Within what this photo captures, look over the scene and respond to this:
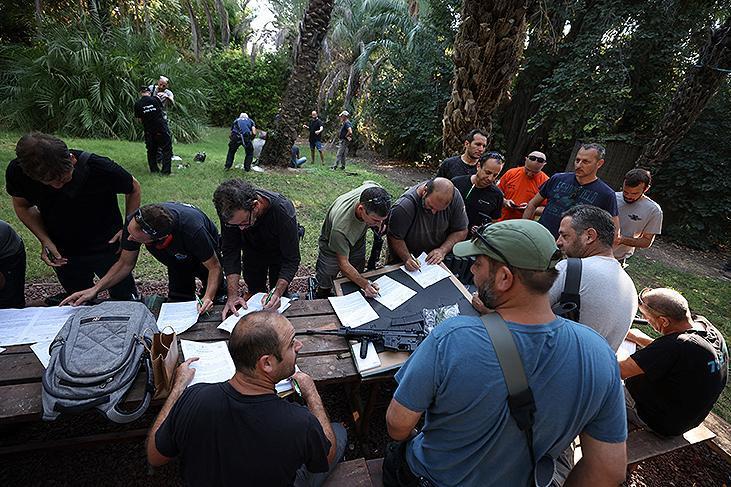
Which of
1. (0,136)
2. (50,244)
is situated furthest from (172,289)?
(0,136)

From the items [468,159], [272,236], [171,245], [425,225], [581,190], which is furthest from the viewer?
[468,159]

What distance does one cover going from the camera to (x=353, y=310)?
8.77 ft

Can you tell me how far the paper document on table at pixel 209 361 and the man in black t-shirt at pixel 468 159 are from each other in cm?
310

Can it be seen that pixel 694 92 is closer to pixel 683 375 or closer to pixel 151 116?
pixel 683 375

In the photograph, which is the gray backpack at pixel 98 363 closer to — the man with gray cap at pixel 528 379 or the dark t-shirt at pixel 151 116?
the man with gray cap at pixel 528 379

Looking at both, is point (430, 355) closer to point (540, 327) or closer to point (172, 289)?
point (540, 327)

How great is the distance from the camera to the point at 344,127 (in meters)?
11.4

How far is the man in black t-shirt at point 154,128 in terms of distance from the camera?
709 cm

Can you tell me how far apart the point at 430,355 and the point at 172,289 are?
107 inches

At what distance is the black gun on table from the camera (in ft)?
7.41

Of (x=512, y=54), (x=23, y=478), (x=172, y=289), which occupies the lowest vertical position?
(x=23, y=478)

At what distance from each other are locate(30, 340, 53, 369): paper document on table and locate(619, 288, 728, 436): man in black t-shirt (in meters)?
3.44

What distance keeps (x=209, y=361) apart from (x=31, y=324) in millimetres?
1261

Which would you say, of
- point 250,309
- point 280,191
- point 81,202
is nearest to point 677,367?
point 250,309
